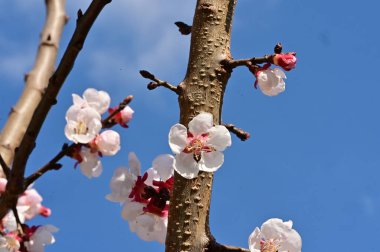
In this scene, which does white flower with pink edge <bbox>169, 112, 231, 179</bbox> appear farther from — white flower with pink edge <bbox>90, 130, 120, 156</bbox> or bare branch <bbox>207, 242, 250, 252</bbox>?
white flower with pink edge <bbox>90, 130, 120, 156</bbox>

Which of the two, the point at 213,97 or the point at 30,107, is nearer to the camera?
the point at 213,97

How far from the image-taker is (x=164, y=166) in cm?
179

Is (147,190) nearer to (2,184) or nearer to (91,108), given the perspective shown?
(91,108)

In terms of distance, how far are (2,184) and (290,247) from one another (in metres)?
1.49

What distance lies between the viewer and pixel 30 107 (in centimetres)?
312

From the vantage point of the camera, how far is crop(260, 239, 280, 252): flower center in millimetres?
1655

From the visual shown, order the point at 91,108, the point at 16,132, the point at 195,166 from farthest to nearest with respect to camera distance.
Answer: the point at 16,132 < the point at 91,108 < the point at 195,166

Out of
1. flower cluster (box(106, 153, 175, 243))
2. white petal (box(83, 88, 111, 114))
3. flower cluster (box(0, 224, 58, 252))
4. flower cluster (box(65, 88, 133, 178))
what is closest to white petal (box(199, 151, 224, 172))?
flower cluster (box(106, 153, 175, 243))

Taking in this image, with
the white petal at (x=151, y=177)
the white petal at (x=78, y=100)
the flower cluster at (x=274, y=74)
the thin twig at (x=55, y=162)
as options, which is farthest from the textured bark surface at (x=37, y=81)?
the flower cluster at (x=274, y=74)

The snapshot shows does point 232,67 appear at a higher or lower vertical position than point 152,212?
higher

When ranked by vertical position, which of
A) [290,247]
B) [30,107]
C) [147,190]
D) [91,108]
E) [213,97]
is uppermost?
[30,107]

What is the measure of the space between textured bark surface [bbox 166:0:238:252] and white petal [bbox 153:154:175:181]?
6.4 inches

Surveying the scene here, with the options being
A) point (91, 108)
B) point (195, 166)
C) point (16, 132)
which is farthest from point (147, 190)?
point (16, 132)

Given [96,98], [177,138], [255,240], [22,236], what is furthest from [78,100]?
[255,240]
